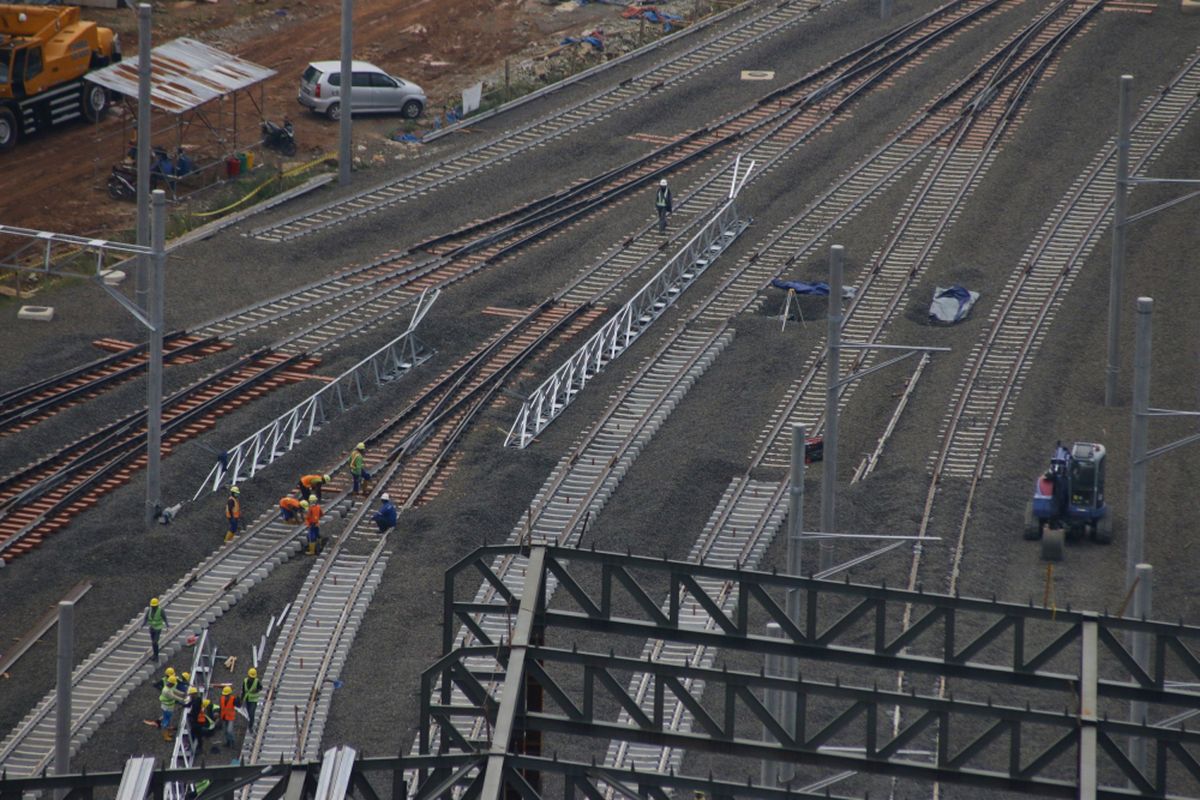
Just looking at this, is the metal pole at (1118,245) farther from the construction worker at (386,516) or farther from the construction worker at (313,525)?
the construction worker at (313,525)

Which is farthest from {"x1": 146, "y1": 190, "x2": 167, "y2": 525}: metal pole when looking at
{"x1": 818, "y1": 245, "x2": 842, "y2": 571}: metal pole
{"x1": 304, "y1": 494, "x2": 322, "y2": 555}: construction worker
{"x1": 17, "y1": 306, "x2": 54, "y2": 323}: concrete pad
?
{"x1": 818, "y1": 245, "x2": 842, "y2": 571}: metal pole

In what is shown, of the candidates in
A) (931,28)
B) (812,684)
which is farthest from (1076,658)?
(931,28)

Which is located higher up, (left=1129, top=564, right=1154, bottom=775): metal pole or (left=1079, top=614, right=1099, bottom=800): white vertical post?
(left=1079, top=614, right=1099, bottom=800): white vertical post

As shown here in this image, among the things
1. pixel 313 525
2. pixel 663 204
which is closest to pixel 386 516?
pixel 313 525

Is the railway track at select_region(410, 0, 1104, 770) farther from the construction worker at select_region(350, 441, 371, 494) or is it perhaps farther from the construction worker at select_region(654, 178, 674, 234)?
the construction worker at select_region(350, 441, 371, 494)

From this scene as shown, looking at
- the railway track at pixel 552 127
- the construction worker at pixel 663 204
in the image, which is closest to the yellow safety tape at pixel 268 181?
the railway track at pixel 552 127

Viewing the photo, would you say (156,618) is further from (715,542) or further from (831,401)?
(831,401)
